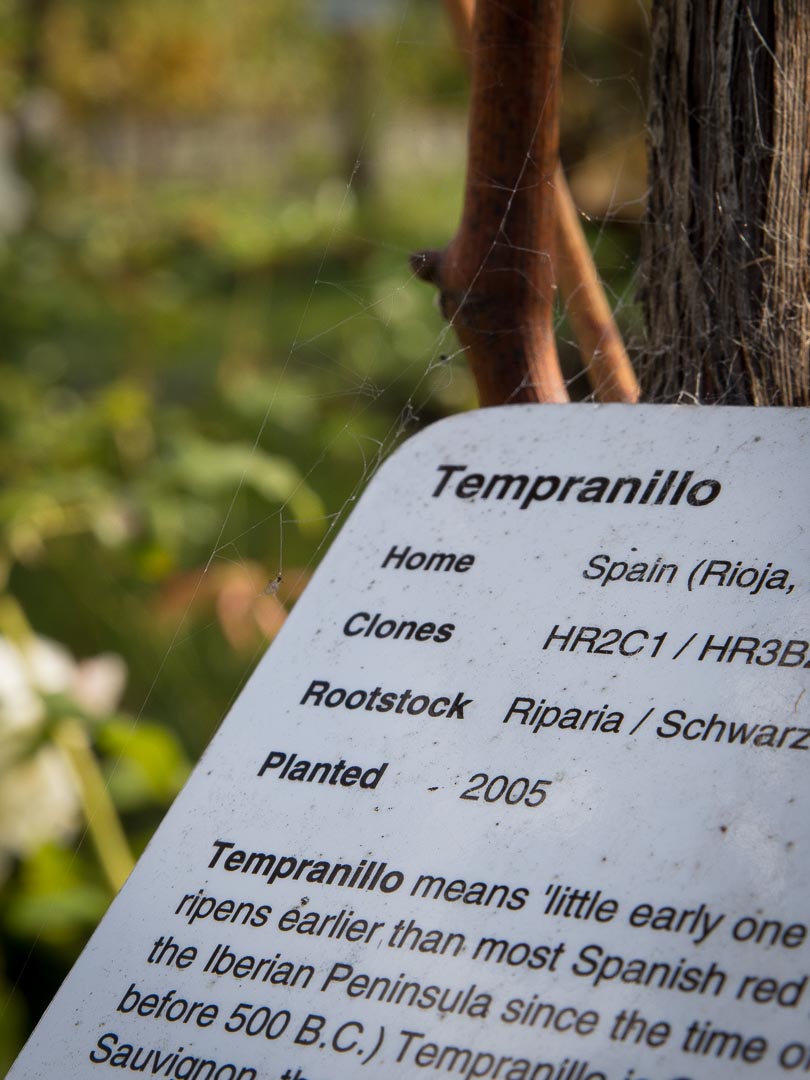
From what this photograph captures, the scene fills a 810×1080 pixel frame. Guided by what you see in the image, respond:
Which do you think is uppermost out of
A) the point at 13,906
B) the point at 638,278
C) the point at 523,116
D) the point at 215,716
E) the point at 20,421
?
the point at 523,116

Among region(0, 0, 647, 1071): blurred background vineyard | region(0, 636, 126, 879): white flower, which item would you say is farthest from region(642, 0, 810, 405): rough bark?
region(0, 636, 126, 879): white flower

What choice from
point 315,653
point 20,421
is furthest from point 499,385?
point 20,421

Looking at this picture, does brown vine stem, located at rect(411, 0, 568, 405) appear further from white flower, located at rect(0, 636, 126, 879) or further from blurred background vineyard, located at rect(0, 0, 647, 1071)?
white flower, located at rect(0, 636, 126, 879)

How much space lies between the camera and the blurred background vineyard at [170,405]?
1.30 m

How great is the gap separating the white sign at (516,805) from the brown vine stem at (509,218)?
0.43ft

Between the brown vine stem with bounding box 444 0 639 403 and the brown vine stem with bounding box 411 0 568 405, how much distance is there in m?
0.07

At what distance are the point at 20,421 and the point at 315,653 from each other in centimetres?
124

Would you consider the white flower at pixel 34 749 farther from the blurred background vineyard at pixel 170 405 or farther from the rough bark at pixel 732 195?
the rough bark at pixel 732 195

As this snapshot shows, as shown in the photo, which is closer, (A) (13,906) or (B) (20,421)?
(A) (13,906)

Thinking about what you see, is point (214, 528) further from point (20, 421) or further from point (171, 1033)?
point (171, 1033)

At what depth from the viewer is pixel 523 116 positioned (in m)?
0.79

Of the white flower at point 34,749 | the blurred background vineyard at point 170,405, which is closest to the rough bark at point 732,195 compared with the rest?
the blurred background vineyard at point 170,405

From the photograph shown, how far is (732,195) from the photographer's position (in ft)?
2.48

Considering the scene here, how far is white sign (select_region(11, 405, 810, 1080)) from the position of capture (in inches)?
20.1
